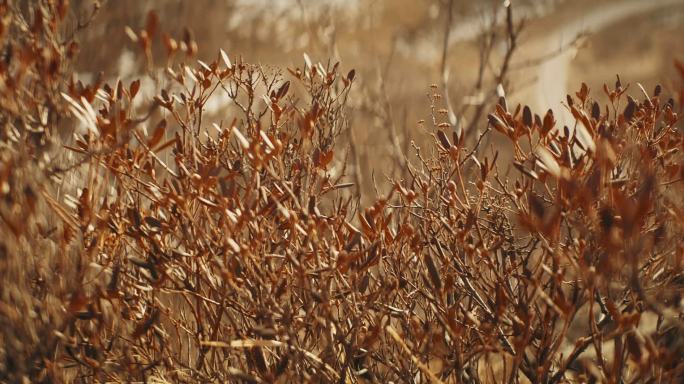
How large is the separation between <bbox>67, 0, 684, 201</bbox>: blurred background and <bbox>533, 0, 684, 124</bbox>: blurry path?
7 cm

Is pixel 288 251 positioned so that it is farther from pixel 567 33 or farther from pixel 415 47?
pixel 567 33

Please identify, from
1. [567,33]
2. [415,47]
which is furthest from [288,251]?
[567,33]

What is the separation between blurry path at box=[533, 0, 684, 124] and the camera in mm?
17031

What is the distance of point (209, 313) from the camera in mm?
2115

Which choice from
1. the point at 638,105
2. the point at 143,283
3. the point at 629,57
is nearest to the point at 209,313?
the point at 143,283

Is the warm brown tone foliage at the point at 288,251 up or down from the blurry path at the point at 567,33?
down

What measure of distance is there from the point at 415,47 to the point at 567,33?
9.89 m

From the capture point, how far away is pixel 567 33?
2431 cm

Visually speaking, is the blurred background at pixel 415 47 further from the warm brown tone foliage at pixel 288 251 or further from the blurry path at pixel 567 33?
the warm brown tone foliage at pixel 288 251

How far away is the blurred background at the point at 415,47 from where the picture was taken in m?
4.57

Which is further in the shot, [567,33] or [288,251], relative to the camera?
[567,33]

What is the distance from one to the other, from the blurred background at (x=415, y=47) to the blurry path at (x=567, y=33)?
7cm

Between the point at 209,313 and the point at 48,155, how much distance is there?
83 centimetres

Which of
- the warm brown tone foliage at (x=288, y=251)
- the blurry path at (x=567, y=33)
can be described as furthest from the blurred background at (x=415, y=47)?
the warm brown tone foliage at (x=288, y=251)
